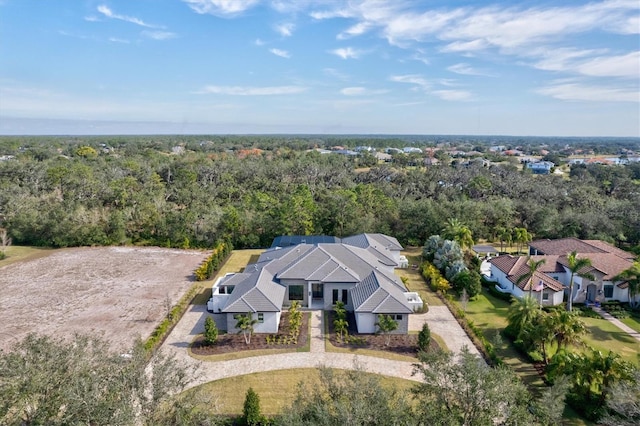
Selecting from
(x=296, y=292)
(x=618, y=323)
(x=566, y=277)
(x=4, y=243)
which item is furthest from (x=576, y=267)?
(x=4, y=243)

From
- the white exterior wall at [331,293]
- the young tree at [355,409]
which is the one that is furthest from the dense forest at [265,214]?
the young tree at [355,409]

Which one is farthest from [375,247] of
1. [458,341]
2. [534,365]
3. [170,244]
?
[170,244]

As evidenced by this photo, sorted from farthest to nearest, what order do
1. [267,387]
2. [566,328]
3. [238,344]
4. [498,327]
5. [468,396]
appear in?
1. [498,327]
2. [238,344]
3. [566,328]
4. [267,387]
5. [468,396]

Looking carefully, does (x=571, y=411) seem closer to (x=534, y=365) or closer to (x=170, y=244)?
(x=534, y=365)

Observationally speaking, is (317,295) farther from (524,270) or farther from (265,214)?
(265,214)

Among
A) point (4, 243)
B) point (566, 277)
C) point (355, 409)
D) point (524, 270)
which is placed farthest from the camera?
point (4, 243)

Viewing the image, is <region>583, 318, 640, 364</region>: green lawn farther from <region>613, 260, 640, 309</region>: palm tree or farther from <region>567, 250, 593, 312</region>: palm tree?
<region>613, 260, 640, 309</region>: palm tree

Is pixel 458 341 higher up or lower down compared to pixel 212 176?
lower down

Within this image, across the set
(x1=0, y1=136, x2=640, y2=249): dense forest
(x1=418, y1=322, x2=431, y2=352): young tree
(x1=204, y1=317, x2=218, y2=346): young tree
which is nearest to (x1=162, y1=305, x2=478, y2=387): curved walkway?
(x1=204, y1=317, x2=218, y2=346): young tree
